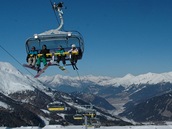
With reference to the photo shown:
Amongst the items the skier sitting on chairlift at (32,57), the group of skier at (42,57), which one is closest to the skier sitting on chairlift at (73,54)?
the group of skier at (42,57)

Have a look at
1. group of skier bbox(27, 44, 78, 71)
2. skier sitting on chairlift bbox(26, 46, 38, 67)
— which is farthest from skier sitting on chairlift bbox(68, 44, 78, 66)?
skier sitting on chairlift bbox(26, 46, 38, 67)

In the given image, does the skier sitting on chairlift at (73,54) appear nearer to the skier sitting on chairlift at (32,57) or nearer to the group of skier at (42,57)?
the group of skier at (42,57)

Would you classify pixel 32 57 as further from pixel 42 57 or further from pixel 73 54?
pixel 73 54

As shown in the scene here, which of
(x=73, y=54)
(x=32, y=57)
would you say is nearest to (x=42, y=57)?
(x=32, y=57)

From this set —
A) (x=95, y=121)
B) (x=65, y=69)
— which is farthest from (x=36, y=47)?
(x=95, y=121)

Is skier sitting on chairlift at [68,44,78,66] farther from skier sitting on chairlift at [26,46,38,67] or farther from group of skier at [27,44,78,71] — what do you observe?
skier sitting on chairlift at [26,46,38,67]

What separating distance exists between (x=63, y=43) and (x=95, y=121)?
2247 inches

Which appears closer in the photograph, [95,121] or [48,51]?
[48,51]

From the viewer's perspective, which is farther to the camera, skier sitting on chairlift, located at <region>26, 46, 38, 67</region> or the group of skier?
skier sitting on chairlift, located at <region>26, 46, 38, 67</region>

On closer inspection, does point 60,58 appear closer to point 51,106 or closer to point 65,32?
point 65,32

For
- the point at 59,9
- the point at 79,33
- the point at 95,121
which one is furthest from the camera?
the point at 95,121

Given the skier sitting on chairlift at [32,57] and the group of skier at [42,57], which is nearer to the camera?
the group of skier at [42,57]

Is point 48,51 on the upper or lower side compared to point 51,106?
upper

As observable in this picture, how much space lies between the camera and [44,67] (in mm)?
28797
